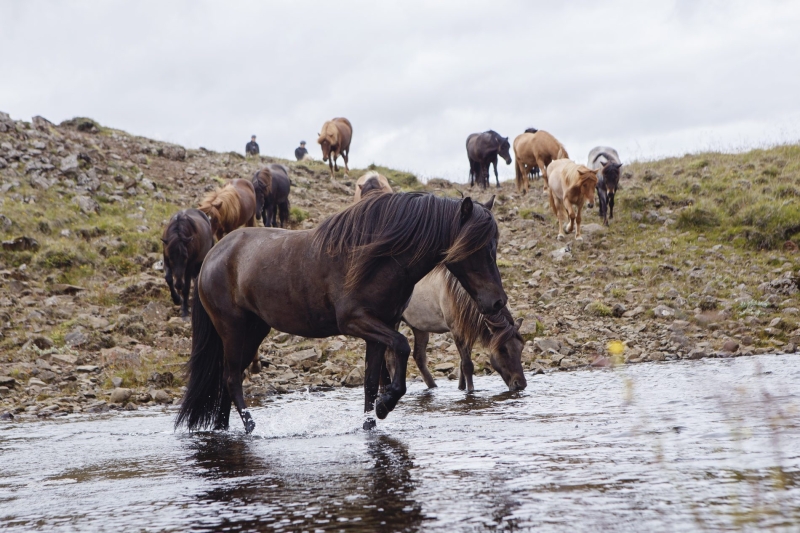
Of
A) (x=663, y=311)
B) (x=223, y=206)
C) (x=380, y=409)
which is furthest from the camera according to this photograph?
(x=223, y=206)

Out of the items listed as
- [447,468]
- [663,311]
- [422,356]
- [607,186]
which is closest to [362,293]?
[447,468]

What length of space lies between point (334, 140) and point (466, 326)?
17857mm

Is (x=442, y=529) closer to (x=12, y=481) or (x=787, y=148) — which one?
(x=12, y=481)

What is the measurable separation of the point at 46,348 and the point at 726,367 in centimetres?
820

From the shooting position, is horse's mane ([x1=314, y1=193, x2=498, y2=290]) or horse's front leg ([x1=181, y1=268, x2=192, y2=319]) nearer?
horse's mane ([x1=314, y1=193, x2=498, y2=290])

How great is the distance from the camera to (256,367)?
33.2 feet

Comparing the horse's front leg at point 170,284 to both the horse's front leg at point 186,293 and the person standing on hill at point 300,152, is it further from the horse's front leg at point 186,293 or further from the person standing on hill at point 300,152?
the person standing on hill at point 300,152

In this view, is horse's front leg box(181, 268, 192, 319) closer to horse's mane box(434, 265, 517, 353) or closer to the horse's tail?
horse's mane box(434, 265, 517, 353)

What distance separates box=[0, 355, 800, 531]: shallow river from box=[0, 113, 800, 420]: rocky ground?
932 mm

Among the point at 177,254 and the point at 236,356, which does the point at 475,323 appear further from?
the point at 177,254

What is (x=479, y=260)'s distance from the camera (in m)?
5.64

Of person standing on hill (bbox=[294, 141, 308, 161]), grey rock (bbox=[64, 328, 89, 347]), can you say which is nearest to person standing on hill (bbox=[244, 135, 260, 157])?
person standing on hill (bbox=[294, 141, 308, 161])

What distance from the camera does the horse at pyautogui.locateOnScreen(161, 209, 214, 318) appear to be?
12805 millimetres

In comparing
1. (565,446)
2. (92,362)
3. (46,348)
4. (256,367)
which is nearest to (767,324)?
(256,367)
